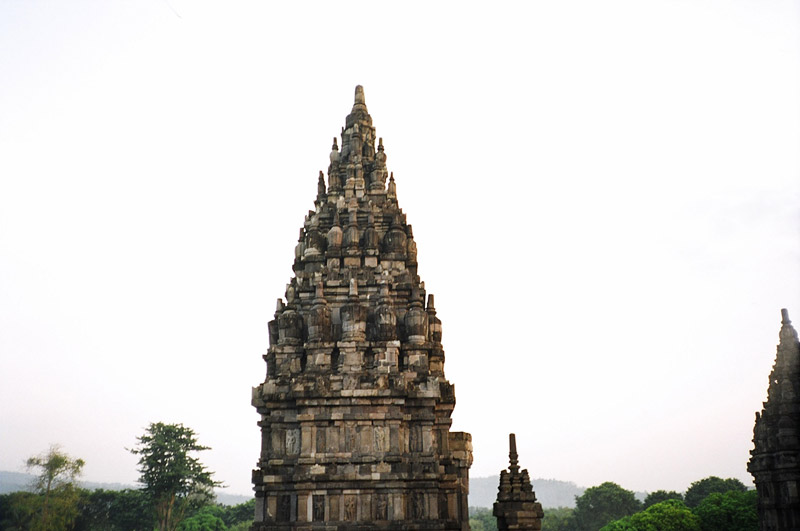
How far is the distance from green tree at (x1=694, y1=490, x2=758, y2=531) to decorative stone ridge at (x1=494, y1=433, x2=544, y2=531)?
33207 millimetres

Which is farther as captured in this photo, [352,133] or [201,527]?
[201,527]

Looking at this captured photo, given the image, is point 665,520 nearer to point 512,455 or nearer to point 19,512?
point 512,455

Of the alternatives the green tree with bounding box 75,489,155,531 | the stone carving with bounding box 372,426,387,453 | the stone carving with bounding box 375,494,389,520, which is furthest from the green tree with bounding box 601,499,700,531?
the green tree with bounding box 75,489,155,531

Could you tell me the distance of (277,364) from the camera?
19.0m

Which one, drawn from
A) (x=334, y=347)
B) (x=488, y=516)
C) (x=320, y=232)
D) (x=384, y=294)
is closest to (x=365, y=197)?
Answer: (x=320, y=232)

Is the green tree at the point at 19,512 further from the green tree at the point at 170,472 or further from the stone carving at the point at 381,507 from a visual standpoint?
the stone carving at the point at 381,507

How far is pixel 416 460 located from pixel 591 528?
69.0 meters

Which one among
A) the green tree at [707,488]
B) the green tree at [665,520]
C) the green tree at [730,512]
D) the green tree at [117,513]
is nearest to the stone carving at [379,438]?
the green tree at [730,512]

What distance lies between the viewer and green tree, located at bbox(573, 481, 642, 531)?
77875 millimetres

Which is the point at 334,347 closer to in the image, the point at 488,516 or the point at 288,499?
the point at 288,499

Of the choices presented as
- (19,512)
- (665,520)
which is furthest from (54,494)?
(665,520)

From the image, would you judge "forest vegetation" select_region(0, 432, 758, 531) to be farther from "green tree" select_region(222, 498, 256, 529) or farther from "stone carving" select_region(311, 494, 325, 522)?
"stone carving" select_region(311, 494, 325, 522)

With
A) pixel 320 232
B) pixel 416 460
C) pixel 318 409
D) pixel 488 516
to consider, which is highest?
pixel 320 232

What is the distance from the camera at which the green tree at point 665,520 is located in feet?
160
